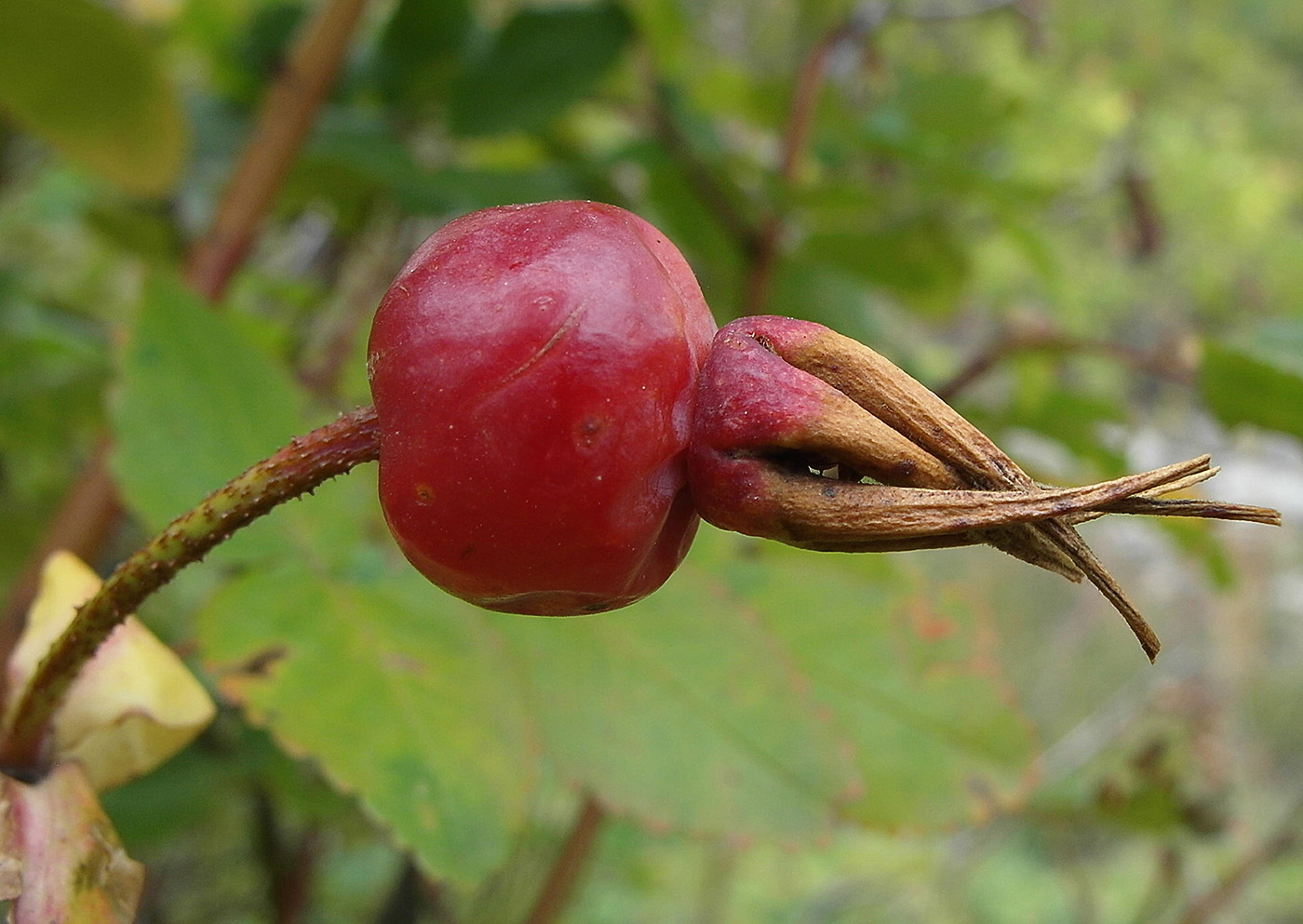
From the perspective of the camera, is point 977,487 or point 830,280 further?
point 830,280

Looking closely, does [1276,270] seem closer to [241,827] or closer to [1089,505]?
[241,827]

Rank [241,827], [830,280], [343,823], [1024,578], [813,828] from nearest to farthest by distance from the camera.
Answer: [813,828]
[343,823]
[830,280]
[241,827]
[1024,578]

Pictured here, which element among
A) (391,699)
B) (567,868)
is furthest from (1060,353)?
(391,699)

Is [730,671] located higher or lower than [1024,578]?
higher

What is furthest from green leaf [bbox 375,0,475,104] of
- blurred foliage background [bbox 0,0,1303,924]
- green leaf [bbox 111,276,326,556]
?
green leaf [bbox 111,276,326,556]

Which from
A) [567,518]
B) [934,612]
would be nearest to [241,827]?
[934,612]

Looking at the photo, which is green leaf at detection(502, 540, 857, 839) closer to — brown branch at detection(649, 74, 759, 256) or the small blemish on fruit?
the small blemish on fruit

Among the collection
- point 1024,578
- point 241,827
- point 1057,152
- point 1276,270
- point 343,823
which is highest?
point 343,823
